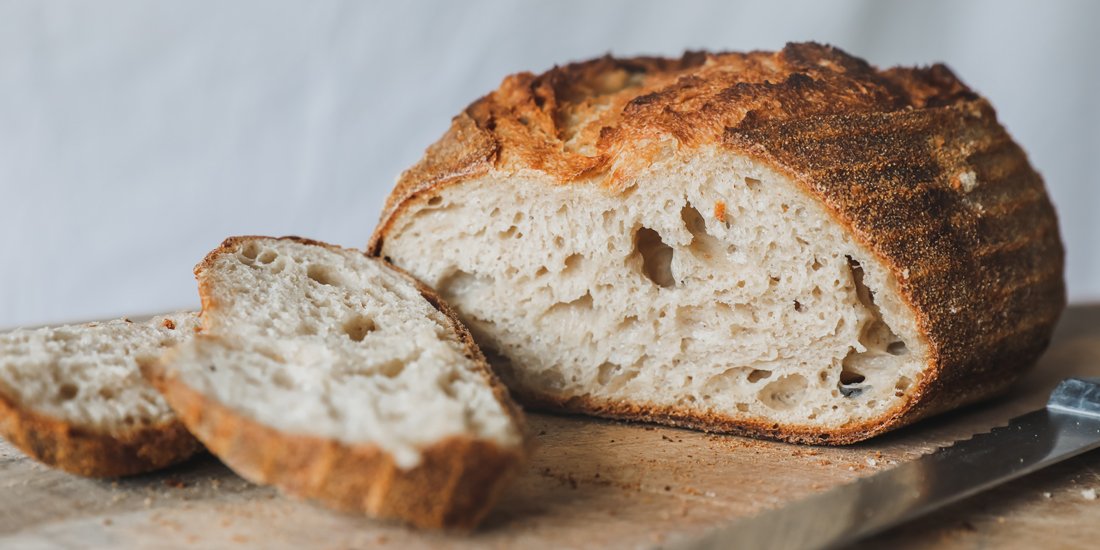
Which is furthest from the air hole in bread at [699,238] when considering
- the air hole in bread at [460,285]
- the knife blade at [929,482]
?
→ the knife blade at [929,482]

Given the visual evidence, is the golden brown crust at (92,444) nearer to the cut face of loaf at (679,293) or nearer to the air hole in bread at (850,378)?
the cut face of loaf at (679,293)

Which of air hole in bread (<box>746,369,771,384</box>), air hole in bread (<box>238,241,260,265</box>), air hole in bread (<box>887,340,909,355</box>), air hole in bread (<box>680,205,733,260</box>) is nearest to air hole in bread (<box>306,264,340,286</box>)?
air hole in bread (<box>238,241,260,265</box>)

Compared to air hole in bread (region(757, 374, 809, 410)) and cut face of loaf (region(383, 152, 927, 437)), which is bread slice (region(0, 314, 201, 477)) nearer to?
cut face of loaf (region(383, 152, 927, 437))

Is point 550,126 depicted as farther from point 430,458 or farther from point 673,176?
point 430,458

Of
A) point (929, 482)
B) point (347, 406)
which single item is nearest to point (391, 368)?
point (347, 406)

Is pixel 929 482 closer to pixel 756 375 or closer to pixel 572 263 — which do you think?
pixel 756 375

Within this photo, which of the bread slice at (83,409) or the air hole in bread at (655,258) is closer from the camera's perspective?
the bread slice at (83,409)

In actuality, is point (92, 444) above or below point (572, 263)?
below
